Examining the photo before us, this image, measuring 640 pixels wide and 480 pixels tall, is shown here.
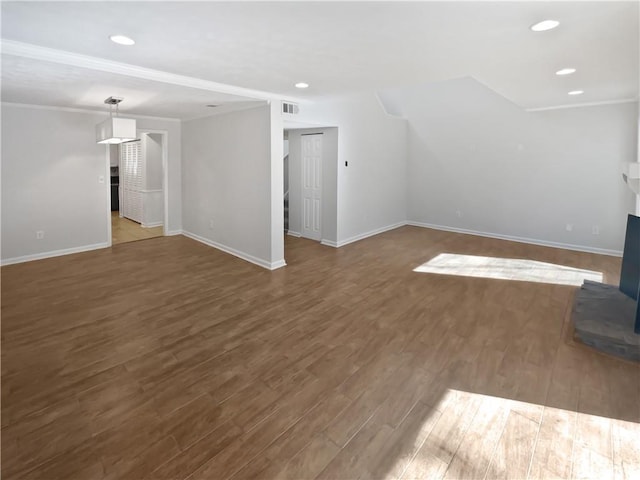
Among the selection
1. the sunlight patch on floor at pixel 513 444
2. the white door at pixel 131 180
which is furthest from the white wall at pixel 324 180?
the sunlight patch on floor at pixel 513 444

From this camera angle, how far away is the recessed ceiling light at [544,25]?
2307 mm

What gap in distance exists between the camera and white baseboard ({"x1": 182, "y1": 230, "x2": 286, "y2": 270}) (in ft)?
17.1

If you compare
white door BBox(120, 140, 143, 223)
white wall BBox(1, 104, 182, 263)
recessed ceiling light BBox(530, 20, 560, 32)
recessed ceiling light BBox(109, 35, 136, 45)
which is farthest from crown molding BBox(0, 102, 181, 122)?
recessed ceiling light BBox(530, 20, 560, 32)

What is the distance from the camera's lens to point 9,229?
529 cm

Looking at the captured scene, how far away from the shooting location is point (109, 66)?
10.6 ft

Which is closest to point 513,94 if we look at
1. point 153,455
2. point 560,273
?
point 560,273

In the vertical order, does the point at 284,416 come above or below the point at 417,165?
below

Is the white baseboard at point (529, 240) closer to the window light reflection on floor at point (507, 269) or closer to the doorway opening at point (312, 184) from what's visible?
the window light reflection on floor at point (507, 269)

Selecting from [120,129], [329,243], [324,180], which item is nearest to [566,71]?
[324,180]

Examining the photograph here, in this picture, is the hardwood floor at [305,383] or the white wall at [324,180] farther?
the white wall at [324,180]

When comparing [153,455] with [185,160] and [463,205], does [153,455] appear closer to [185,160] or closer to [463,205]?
[185,160]

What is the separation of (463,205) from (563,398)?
580 centimetres

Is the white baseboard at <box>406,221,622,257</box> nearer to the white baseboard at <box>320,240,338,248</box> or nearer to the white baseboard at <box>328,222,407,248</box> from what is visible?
the white baseboard at <box>328,222,407,248</box>

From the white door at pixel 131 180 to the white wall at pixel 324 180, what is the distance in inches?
152
